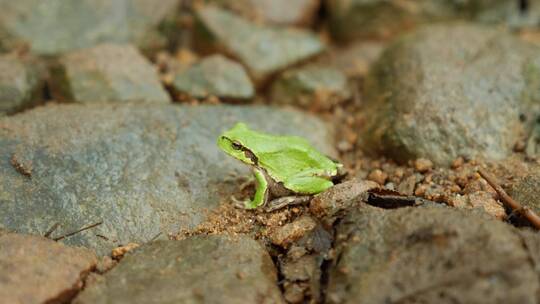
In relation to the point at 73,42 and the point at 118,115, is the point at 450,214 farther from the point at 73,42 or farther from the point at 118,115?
the point at 73,42

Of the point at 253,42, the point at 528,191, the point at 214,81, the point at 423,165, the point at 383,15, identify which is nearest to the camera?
the point at 528,191

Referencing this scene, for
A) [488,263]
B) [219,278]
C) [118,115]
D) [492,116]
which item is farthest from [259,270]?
[492,116]

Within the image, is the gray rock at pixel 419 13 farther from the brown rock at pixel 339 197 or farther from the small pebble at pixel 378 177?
the brown rock at pixel 339 197

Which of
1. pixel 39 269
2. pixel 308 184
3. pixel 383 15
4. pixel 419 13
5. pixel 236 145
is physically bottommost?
pixel 39 269

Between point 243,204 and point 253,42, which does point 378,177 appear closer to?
point 243,204

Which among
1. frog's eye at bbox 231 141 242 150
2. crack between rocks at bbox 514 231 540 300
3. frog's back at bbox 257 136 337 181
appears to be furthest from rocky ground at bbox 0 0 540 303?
frog's eye at bbox 231 141 242 150

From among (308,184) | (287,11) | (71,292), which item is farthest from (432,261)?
(287,11)

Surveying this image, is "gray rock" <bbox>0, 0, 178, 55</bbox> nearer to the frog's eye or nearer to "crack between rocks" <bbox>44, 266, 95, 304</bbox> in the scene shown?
the frog's eye
